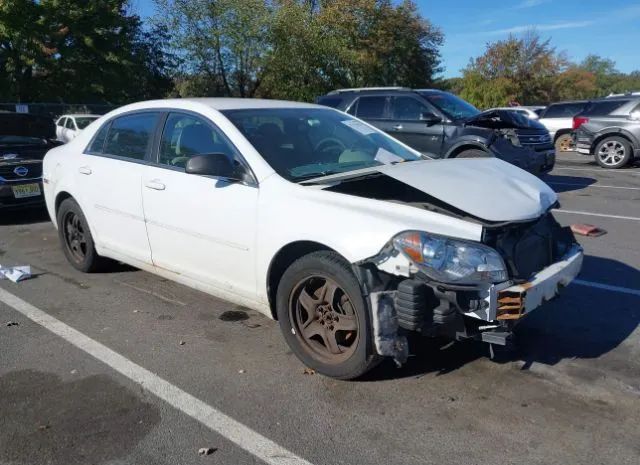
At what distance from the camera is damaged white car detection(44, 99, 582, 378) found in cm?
312

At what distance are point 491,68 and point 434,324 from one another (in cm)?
4431

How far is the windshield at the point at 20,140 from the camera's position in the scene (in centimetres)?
873

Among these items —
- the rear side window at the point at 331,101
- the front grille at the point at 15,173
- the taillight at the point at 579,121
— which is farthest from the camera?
the taillight at the point at 579,121

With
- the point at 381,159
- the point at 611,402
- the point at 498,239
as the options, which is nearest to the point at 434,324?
the point at 498,239

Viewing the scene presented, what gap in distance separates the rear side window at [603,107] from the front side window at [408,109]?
661cm

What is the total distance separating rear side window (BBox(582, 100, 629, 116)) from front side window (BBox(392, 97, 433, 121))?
6.61m

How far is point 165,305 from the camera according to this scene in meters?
4.89

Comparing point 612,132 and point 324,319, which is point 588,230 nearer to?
point 324,319

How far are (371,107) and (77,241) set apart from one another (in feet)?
22.5

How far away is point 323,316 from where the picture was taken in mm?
3561

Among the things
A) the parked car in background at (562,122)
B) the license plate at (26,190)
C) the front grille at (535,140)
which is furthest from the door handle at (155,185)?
the parked car in background at (562,122)

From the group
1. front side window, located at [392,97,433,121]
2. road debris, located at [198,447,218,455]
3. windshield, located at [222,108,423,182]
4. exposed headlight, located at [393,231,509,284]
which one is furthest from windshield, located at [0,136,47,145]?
exposed headlight, located at [393,231,509,284]

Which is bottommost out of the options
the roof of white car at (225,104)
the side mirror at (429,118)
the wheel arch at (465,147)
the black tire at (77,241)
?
the black tire at (77,241)

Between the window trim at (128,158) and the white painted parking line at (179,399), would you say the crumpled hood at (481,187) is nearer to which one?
the white painted parking line at (179,399)
